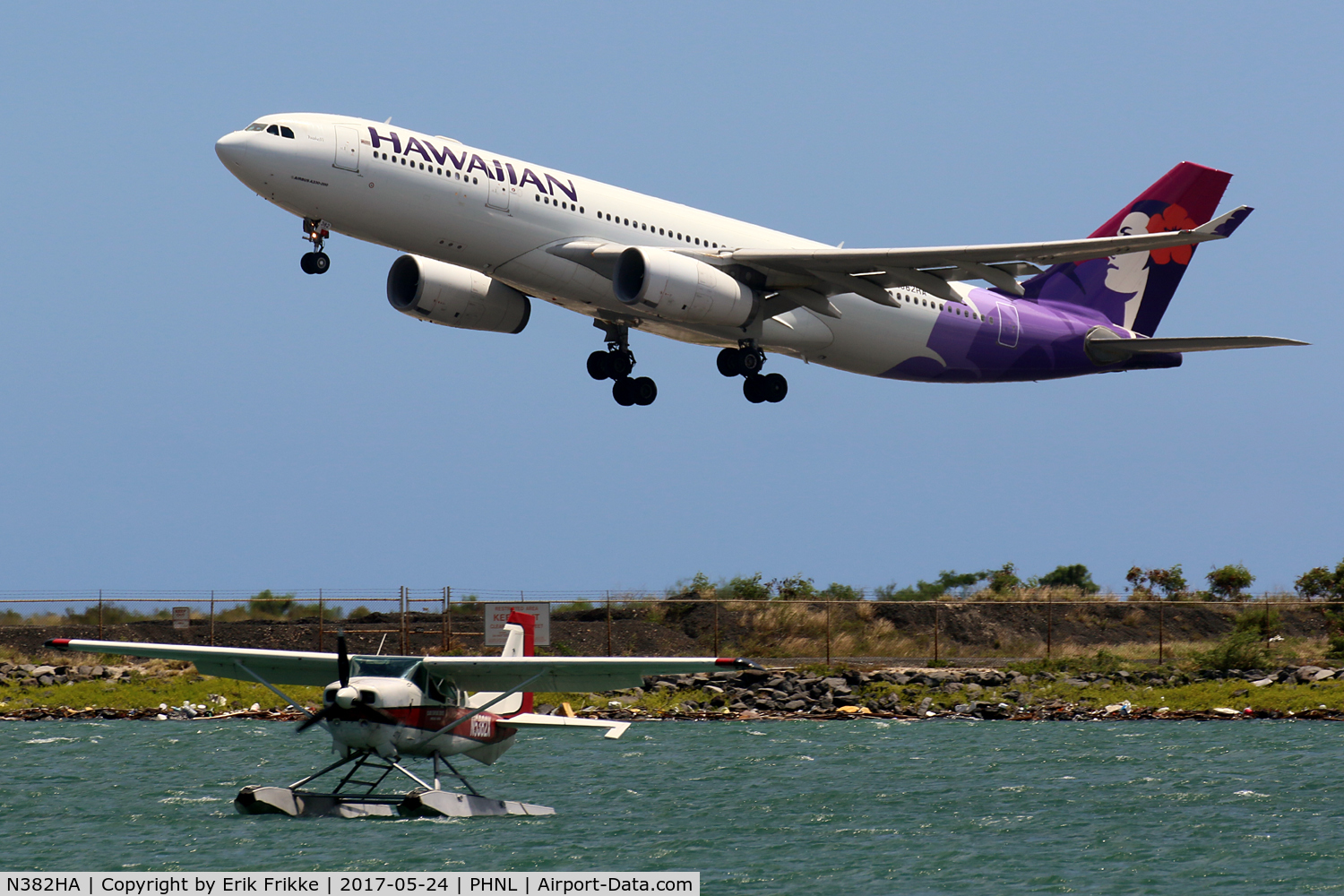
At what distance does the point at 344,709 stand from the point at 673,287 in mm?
10826

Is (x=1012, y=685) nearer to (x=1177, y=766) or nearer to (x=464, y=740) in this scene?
(x=1177, y=766)

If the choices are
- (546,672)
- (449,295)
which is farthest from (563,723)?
(449,295)

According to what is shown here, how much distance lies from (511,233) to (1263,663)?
28615 mm

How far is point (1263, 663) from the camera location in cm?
4725

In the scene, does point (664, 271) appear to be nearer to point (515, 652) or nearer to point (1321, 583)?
point (515, 652)

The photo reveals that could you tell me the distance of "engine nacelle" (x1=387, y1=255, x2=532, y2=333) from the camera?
33997 millimetres

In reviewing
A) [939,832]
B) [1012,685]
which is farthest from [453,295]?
[1012,685]

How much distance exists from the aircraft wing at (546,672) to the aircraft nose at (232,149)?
10348 millimetres

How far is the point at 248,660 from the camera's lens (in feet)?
93.7

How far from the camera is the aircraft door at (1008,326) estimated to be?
37.6 meters

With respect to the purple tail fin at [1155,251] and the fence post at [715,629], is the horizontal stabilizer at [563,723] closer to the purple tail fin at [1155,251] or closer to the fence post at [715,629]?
the fence post at [715,629]

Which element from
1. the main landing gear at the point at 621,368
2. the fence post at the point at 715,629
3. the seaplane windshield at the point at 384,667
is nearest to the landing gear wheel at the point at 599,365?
the main landing gear at the point at 621,368

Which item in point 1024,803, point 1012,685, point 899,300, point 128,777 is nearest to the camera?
point 1024,803

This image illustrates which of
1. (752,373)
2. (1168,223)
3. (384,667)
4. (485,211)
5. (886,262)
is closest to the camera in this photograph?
(384,667)
